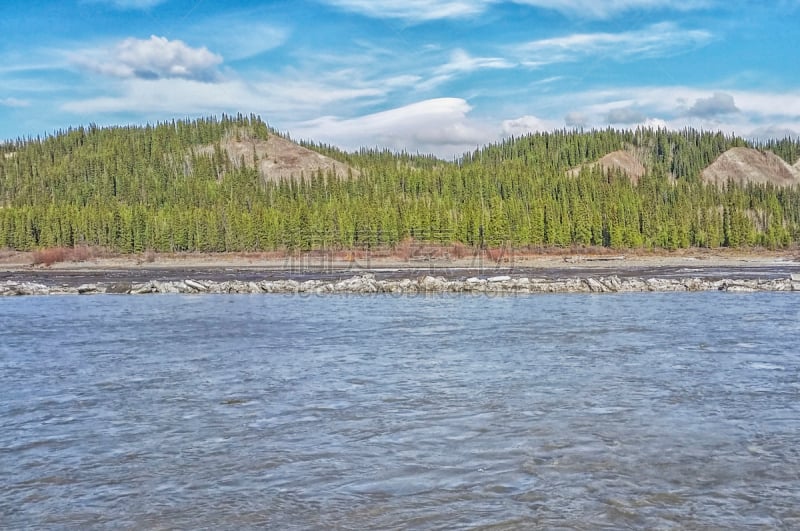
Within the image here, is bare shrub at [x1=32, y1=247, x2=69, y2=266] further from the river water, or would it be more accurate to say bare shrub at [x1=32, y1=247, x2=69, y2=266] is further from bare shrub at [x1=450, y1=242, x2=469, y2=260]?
the river water

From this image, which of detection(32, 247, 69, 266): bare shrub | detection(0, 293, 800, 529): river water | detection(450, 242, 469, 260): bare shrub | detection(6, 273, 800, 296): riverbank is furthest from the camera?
detection(450, 242, 469, 260): bare shrub

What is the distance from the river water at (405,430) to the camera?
27.6ft

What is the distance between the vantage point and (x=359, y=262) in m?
107

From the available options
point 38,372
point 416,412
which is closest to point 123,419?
point 416,412

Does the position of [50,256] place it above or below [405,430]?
above

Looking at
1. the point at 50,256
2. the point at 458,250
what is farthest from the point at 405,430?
the point at 50,256

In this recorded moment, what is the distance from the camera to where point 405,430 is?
1188 cm

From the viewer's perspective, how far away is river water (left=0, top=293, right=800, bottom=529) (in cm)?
842

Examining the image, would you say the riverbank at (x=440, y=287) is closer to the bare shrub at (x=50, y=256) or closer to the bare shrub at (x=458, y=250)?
the bare shrub at (x=458, y=250)

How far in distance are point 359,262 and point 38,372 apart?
8945 centimetres

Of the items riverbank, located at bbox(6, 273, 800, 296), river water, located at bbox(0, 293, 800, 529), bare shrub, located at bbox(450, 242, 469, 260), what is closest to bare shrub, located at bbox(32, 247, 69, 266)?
Answer: bare shrub, located at bbox(450, 242, 469, 260)

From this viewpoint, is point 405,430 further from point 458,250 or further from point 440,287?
point 458,250

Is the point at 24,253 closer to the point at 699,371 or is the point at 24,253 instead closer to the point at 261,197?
the point at 261,197

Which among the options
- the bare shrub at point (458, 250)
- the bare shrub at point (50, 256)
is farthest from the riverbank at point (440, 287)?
the bare shrub at point (50, 256)
